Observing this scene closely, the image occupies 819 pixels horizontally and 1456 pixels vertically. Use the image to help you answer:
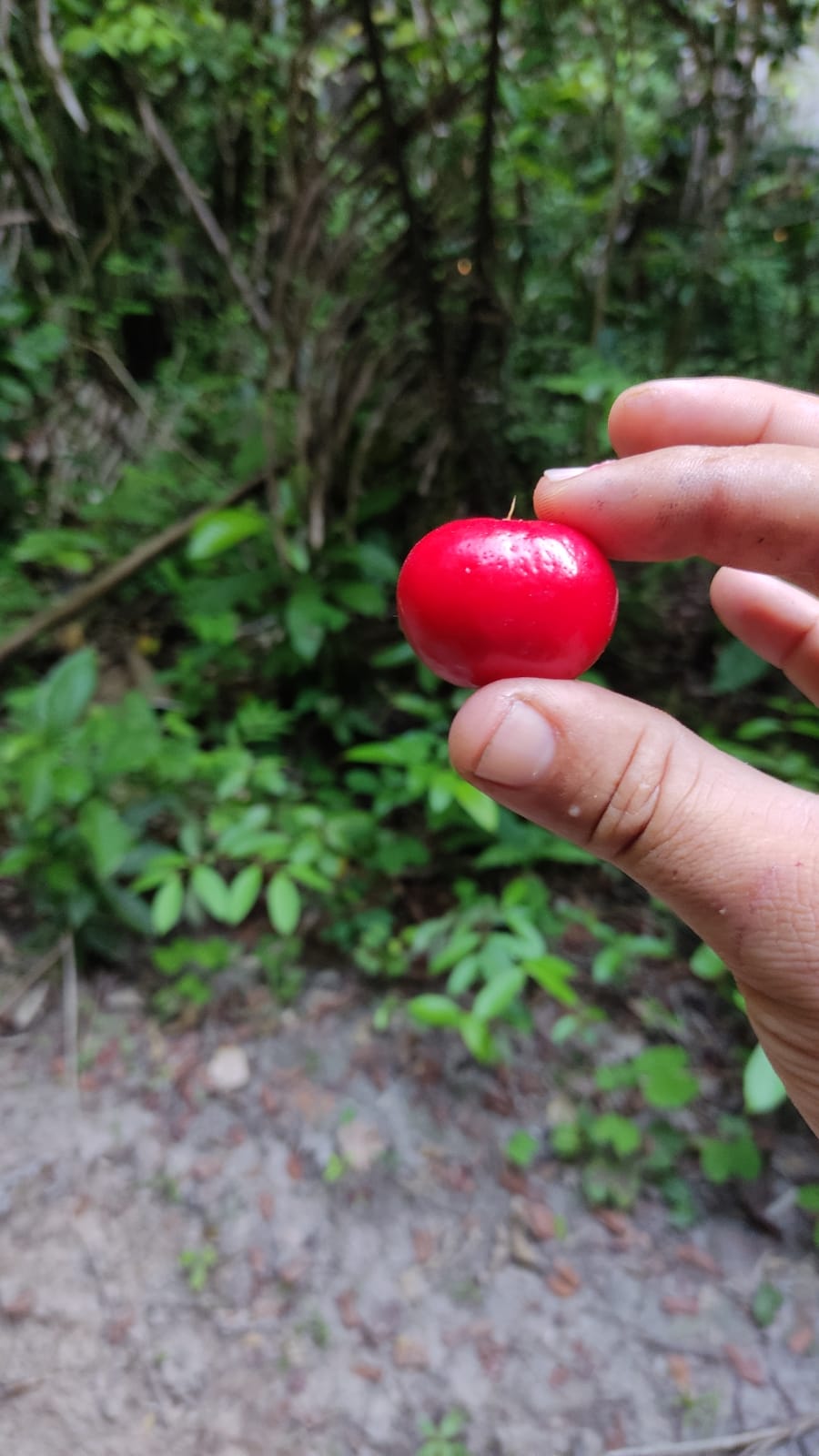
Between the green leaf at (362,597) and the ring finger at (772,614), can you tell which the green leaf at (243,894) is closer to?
the green leaf at (362,597)

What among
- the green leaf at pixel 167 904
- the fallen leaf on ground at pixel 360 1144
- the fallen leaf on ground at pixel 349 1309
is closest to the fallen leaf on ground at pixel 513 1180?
the fallen leaf on ground at pixel 360 1144

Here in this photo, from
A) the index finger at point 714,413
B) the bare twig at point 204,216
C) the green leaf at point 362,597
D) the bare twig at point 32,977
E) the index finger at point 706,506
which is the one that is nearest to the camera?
the index finger at point 706,506

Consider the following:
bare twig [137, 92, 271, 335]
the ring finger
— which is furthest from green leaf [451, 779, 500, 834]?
bare twig [137, 92, 271, 335]

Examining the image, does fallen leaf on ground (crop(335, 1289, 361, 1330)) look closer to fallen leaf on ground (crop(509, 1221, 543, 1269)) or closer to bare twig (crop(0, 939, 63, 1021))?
fallen leaf on ground (crop(509, 1221, 543, 1269))

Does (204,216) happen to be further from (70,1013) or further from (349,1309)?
(349,1309)

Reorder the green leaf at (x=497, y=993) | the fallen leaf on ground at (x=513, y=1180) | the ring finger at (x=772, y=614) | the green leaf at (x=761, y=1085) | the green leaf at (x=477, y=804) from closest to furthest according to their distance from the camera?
the ring finger at (x=772, y=614)
the green leaf at (x=761, y=1085)
the green leaf at (x=497, y=993)
the green leaf at (x=477, y=804)
the fallen leaf on ground at (x=513, y=1180)

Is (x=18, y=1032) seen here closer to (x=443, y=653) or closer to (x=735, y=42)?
(x=443, y=653)

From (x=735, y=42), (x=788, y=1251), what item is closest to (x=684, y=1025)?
(x=788, y=1251)

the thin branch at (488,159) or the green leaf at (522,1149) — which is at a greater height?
the thin branch at (488,159)

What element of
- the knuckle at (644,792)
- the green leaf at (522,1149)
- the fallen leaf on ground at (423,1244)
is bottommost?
the fallen leaf on ground at (423,1244)
